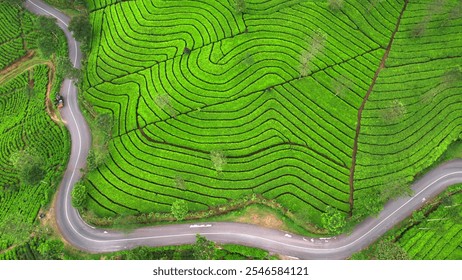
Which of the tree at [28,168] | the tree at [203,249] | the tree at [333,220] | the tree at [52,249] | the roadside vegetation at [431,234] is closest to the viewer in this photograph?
the tree at [203,249]

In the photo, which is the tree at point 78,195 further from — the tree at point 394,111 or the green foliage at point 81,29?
the tree at point 394,111

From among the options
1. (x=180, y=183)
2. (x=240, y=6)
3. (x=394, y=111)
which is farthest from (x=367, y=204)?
(x=240, y=6)

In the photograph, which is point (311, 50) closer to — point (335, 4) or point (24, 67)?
point (335, 4)

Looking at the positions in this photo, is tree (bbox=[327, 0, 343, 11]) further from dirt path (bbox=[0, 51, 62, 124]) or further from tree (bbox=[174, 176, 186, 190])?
dirt path (bbox=[0, 51, 62, 124])

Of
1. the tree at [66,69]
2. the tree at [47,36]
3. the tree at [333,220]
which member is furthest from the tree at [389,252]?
the tree at [47,36]

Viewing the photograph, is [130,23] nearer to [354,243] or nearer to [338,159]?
[338,159]
